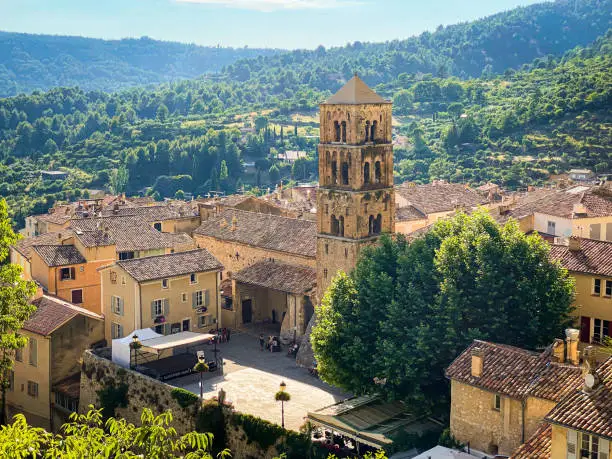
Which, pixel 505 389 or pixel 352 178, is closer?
pixel 505 389

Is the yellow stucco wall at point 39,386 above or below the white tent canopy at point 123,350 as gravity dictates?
below

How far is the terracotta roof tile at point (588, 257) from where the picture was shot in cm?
4278

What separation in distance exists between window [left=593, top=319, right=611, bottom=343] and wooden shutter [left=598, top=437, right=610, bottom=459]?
56.8 ft

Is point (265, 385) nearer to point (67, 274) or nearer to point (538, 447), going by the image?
point (67, 274)

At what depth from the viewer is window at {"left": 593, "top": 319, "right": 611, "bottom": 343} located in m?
42.0

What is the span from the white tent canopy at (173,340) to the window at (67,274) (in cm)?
1028

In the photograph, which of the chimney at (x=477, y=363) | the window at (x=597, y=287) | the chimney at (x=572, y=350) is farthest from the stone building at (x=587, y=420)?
the window at (x=597, y=287)

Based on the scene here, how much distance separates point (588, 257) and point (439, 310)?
26.5 feet

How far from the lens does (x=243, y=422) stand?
42.2m

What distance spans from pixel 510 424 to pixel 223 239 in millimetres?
34650

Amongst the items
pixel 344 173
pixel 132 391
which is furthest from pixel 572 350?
pixel 132 391

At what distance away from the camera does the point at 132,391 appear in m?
47.7

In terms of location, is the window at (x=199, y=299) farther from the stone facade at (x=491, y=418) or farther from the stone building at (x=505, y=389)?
the stone facade at (x=491, y=418)

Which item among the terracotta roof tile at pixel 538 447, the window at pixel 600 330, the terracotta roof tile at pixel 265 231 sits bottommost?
the terracotta roof tile at pixel 538 447
